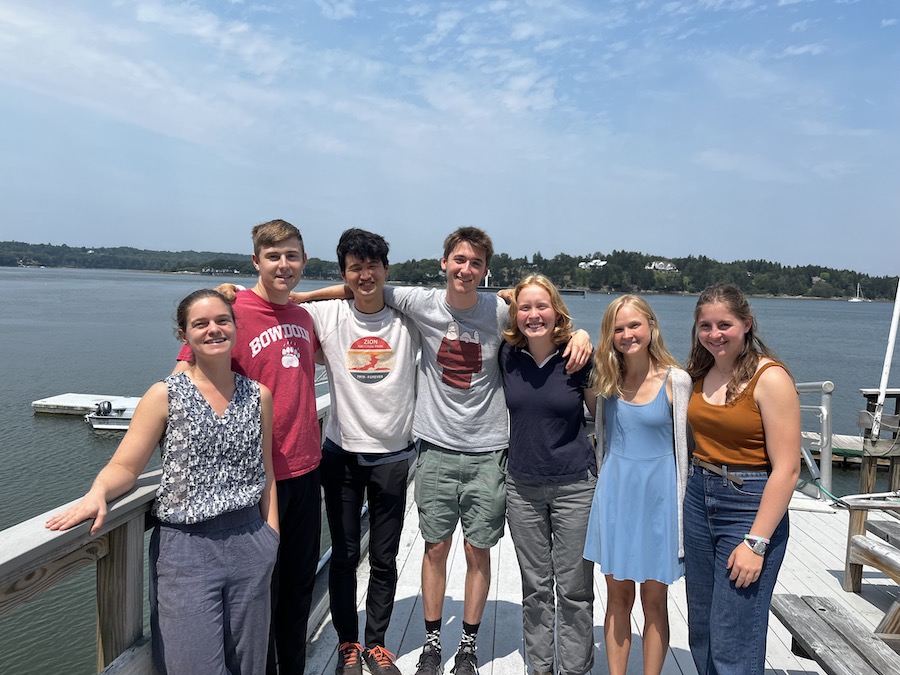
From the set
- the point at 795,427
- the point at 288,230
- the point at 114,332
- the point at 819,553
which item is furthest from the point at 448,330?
the point at 114,332

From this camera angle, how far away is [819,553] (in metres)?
4.34

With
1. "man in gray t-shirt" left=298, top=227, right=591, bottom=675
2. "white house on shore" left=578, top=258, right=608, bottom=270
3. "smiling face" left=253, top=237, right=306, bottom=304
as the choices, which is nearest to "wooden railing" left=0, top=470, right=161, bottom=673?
"smiling face" left=253, top=237, right=306, bottom=304

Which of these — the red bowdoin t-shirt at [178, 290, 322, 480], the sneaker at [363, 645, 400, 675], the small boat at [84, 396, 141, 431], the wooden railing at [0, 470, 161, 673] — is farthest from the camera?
the small boat at [84, 396, 141, 431]

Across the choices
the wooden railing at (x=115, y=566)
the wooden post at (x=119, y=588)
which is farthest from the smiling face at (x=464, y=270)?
the wooden post at (x=119, y=588)

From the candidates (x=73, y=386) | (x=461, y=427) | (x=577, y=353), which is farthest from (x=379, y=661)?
(x=73, y=386)

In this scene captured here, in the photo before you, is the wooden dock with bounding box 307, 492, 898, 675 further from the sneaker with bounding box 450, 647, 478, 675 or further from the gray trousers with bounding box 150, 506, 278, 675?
the gray trousers with bounding box 150, 506, 278, 675

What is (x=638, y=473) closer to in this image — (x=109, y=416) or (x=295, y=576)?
(x=295, y=576)

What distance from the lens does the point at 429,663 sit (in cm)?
263

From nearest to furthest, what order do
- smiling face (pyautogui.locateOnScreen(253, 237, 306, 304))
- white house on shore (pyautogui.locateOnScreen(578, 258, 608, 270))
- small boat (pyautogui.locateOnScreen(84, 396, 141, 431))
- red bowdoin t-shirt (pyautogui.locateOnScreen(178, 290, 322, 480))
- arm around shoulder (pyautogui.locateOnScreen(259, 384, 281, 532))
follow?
arm around shoulder (pyautogui.locateOnScreen(259, 384, 281, 532)) < red bowdoin t-shirt (pyautogui.locateOnScreen(178, 290, 322, 480)) < smiling face (pyautogui.locateOnScreen(253, 237, 306, 304)) < small boat (pyautogui.locateOnScreen(84, 396, 141, 431)) < white house on shore (pyautogui.locateOnScreen(578, 258, 608, 270))

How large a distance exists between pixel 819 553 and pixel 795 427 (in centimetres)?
306

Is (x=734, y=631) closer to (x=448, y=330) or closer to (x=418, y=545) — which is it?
(x=448, y=330)

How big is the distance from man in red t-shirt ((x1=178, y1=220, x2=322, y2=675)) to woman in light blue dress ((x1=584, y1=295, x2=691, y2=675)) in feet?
3.77

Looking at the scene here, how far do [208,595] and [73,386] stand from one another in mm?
30010

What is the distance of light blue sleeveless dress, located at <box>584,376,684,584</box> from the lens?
7.58 feet
